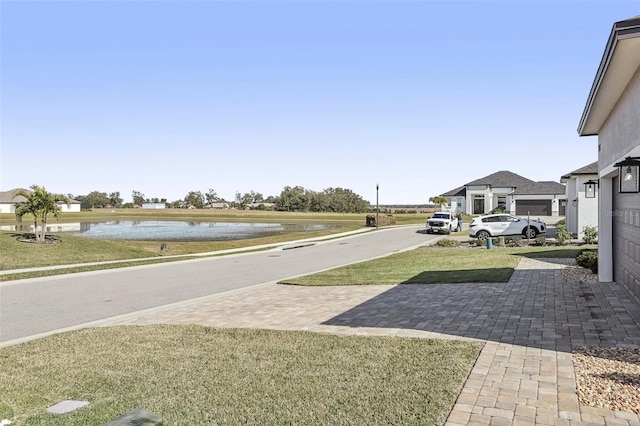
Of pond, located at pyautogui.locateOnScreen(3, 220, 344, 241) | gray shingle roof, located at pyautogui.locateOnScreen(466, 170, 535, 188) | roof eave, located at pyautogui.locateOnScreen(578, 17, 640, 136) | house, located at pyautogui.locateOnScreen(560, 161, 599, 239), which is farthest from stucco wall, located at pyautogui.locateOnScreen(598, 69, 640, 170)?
gray shingle roof, located at pyautogui.locateOnScreen(466, 170, 535, 188)

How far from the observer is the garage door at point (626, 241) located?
30.6 ft

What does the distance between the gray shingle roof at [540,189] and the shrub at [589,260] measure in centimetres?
5132

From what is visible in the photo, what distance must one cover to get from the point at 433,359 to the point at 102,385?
4.08 metres

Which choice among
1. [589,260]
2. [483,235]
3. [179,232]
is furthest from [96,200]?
[589,260]

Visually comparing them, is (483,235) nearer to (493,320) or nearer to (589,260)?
(589,260)

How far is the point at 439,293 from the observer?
37.7ft

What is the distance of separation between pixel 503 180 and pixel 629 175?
2553 inches

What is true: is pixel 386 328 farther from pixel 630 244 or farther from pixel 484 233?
pixel 484 233

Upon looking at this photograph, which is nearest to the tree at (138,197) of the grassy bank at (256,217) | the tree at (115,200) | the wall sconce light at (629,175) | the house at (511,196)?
the tree at (115,200)

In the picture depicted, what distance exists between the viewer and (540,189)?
63.7m

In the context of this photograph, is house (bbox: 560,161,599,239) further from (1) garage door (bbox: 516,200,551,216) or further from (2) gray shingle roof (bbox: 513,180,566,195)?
(1) garage door (bbox: 516,200,551,216)

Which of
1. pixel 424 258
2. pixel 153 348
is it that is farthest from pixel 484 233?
pixel 153 348

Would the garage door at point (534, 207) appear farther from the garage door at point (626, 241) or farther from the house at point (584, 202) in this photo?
the garage door at point (626, 241)

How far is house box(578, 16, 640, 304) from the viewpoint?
22.4 feet
